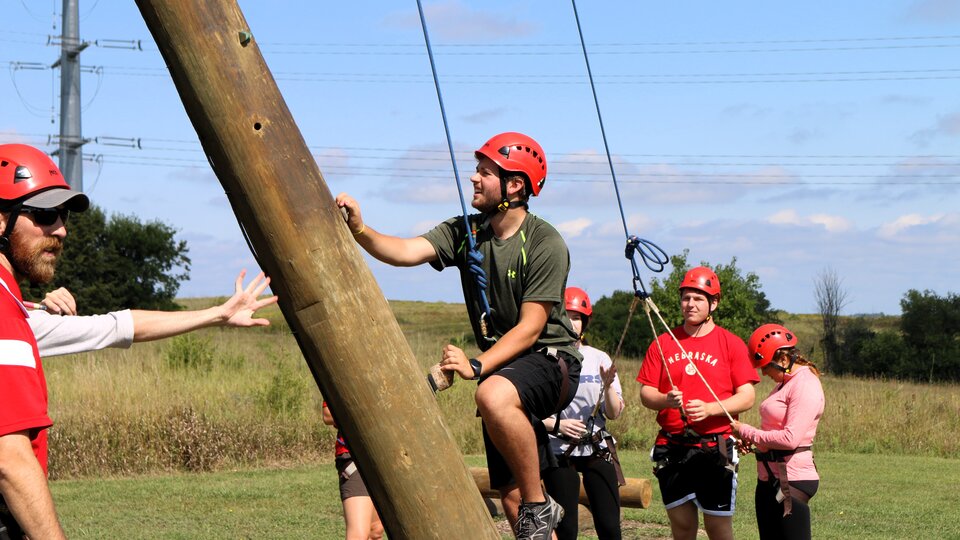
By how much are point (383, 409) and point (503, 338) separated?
2072 mm

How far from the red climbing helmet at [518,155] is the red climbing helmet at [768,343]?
2.19 meters

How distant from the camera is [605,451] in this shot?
27.8 feet

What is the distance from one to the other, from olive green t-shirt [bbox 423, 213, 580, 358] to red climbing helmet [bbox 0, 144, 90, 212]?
2.06 meters

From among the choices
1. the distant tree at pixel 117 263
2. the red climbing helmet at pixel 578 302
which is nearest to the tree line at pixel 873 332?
the distant tree at pixel 117 263

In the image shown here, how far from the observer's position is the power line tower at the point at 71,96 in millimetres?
57125

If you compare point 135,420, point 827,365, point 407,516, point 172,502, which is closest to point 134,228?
point 827,365

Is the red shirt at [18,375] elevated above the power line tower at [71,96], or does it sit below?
below

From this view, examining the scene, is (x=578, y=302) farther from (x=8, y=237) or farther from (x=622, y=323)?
(x=622, y=323)

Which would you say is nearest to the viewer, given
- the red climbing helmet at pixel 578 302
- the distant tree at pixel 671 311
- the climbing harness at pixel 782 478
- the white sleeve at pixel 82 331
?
the white sleeve at pixel 82 331

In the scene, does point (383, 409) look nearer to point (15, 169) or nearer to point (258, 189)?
point (258, 189)

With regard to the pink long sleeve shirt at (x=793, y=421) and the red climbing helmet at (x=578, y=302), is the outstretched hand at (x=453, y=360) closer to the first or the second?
the pink long sleeve shirt at (x=793, y=421)

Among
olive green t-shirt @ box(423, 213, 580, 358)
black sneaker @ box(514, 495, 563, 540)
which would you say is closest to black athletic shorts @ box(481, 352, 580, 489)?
olive green t-shirt @ box(423, 213, 580, 358)

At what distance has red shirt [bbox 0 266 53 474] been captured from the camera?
12.6 feet

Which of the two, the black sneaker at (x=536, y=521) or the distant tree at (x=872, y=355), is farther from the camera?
the distant tree at (x=872, y=355)
